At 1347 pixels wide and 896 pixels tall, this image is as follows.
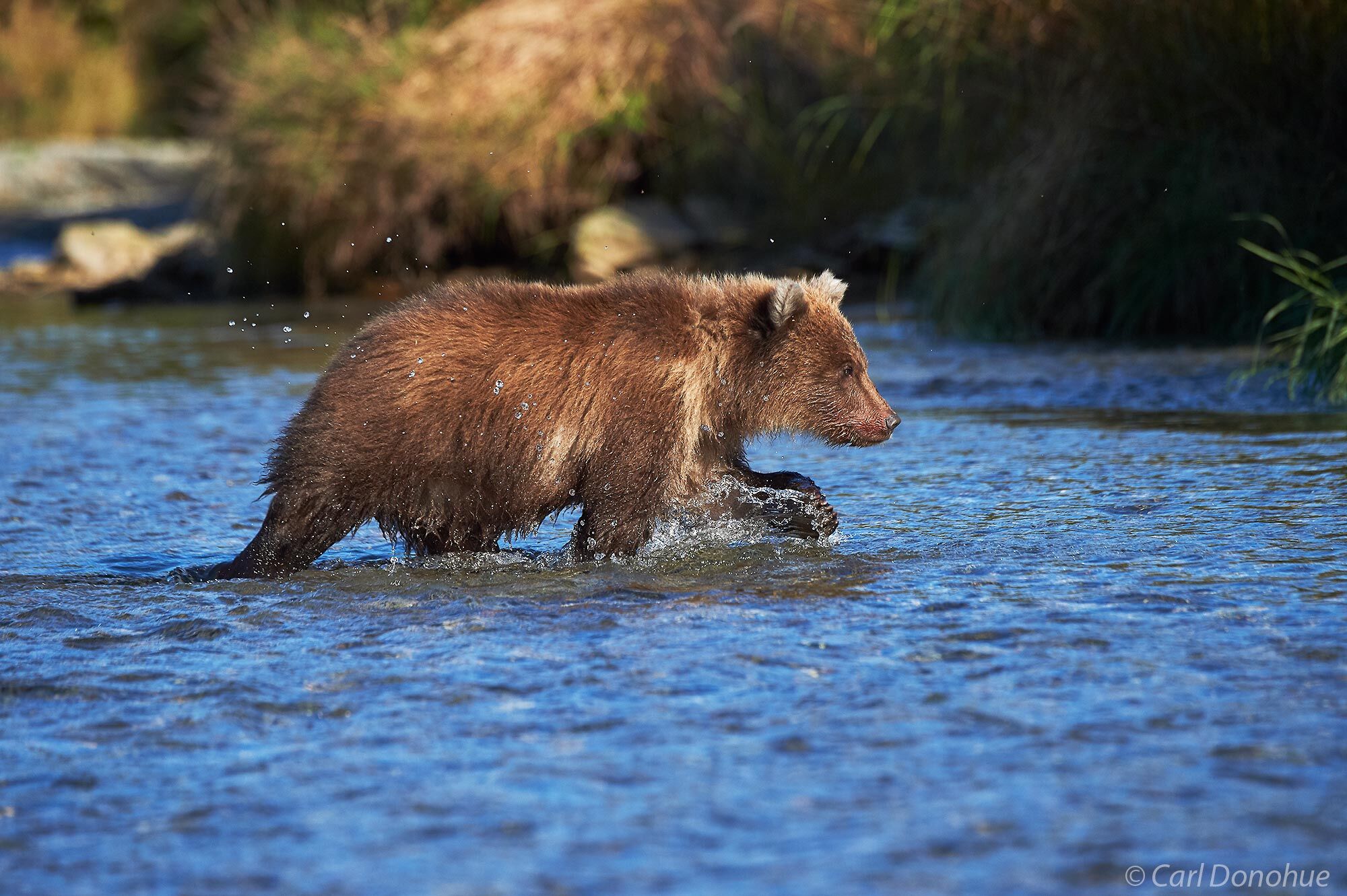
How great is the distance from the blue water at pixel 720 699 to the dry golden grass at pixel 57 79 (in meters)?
28.1

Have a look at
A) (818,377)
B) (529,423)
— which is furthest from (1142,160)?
(529,423)

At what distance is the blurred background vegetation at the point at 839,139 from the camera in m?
10.6

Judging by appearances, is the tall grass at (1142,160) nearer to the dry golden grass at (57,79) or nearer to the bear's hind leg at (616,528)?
the bear's hind leg at (616,528)

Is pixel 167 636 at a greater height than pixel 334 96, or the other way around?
pixel 334 96

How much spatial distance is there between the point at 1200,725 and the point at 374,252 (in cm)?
1703

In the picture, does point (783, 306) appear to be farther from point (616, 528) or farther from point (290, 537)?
point (290, 537)

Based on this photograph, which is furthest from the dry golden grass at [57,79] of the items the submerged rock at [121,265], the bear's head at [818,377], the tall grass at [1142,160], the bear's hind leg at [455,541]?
the bear's head at [818,377]

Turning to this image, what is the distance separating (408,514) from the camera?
5785mm

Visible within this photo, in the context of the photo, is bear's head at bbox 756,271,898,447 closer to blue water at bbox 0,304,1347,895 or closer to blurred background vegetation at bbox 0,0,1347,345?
blue water at bbox 0,304,1347,895

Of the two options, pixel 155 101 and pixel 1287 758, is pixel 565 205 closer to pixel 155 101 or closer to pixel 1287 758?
pixel 1287 758

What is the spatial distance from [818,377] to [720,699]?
2.58 meters

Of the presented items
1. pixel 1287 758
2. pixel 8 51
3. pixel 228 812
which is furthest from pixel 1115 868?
pixel 8 51

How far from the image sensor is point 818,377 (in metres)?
6.41

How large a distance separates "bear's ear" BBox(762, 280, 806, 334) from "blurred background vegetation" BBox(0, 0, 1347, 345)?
17.3ft
